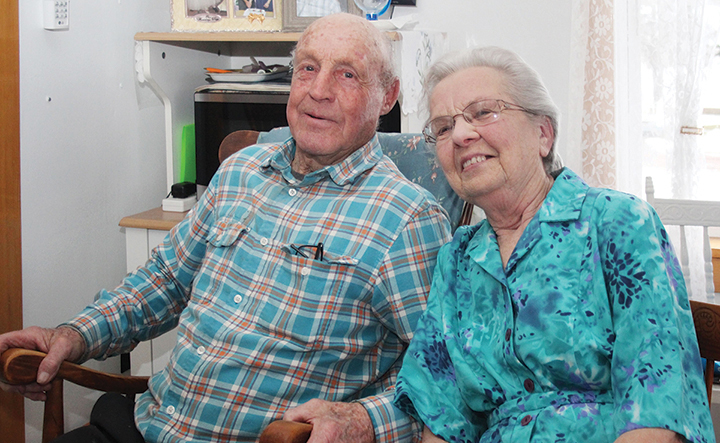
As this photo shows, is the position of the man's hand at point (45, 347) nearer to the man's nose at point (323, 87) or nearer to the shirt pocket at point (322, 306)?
the shirt pocket at point (322, 306)

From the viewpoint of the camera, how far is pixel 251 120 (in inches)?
87.1

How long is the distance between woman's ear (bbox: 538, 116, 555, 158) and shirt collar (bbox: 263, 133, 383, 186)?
0.36 m

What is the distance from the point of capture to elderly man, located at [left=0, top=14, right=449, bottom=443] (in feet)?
3.92

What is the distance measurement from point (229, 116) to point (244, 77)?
0.14 metres

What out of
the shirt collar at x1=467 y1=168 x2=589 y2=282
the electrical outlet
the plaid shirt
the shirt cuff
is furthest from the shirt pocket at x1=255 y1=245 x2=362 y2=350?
the electrical outlet

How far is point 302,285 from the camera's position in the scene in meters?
1.22

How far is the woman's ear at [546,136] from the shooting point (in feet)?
3.61

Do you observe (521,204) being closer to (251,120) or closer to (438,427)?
(438,427)

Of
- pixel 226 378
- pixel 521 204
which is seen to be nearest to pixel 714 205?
pixel 521 204

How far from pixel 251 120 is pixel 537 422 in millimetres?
1550

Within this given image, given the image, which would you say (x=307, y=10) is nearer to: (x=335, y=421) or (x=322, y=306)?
(x=322, y=306)

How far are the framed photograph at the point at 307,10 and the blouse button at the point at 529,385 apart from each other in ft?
4.74

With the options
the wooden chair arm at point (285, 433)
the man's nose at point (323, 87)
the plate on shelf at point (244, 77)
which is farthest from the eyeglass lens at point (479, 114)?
the plate on shelf at point (244, 77)

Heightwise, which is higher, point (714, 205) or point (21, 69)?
point (21, 69)
